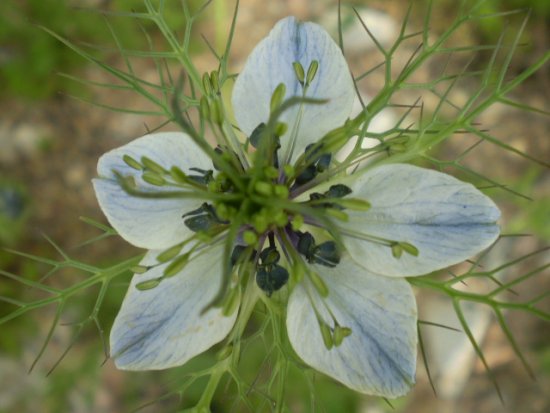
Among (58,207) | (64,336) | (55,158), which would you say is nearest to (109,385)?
(64,336)

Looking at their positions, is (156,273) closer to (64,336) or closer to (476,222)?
(476,222)

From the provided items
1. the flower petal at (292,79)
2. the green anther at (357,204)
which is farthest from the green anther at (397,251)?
the flower petal at (292,79)

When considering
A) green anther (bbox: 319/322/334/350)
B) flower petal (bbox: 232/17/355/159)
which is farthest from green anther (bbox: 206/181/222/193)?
green anther (bbox: 319/322/334/350)

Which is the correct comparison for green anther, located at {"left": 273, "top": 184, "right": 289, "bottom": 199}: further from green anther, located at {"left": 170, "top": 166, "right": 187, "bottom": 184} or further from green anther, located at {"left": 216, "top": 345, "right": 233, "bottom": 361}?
green anther, located at {"left": 216, "top": 345, "right": 233, "bottom": 361}

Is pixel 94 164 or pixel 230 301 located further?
pixel 94 164

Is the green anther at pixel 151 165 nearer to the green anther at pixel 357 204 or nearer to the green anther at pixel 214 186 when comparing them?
the green anther at pixel 214 186

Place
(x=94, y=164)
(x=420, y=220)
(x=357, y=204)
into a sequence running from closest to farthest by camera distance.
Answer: (x=357, y=204), (x=420, y=220), (x=94, y=164)

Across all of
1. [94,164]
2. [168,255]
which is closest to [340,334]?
[168,255]

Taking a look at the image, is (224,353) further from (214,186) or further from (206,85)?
(206,85)
